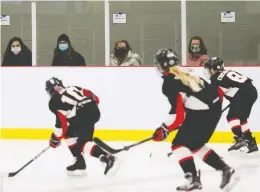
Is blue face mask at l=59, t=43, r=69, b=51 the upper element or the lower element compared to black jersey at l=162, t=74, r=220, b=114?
upper

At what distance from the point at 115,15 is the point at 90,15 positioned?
0.39m

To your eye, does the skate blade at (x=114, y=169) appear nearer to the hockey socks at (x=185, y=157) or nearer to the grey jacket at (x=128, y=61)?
the hockey socks at (x=185, y=157)

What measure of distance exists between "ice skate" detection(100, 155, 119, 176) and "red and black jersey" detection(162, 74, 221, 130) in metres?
0.45

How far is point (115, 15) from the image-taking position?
4.95m

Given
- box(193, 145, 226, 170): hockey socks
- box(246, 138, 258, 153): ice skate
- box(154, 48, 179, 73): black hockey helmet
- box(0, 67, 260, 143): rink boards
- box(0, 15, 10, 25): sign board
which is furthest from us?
box(0, 15, 10, 25): sign board

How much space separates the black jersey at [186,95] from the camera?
248 centimetres

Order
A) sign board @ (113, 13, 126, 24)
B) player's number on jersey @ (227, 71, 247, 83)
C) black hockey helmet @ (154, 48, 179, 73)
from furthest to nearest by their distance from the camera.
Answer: sign board @ (113, 13, 126, 24), player's number on jersey @ (227, 71, 247, 83), black hockey helmet @ (154, 48, 179, 73)

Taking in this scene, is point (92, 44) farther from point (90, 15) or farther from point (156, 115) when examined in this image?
point (156, 115)

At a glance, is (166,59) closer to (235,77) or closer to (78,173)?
(78,173)

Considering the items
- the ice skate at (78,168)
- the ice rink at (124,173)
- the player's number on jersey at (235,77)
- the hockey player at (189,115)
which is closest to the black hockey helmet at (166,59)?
the hockey player at (189,115)

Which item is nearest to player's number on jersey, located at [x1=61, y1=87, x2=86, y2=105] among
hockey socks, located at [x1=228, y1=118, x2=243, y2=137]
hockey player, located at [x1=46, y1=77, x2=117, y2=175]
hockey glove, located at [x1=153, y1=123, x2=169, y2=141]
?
hockey player, located at [x1=46, y1=77, x2=117, y2=175]

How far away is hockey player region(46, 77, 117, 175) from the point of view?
2861mm

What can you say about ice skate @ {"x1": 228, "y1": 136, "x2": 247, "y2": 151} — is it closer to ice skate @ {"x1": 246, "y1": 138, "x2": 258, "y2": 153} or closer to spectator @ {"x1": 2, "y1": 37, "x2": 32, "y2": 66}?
ice skate @ {"x1": 246, "y1": 138, "x2": 258, "y2": 153}

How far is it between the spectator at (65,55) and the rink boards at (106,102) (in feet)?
0.20
